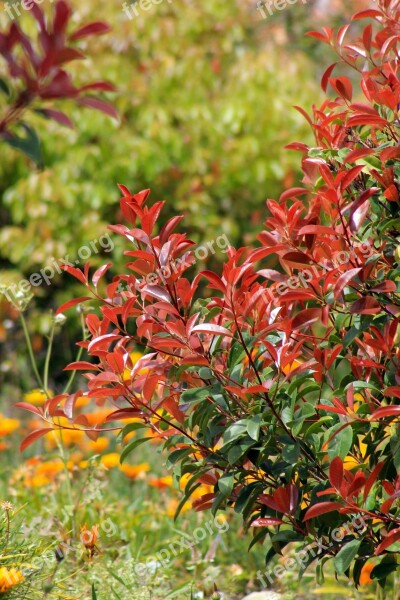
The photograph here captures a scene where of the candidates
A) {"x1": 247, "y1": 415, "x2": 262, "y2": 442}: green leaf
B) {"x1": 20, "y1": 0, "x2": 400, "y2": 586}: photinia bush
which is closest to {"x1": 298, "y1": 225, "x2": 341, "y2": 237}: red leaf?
{"x1": 20, "y1": 0, "x2": 400, "y2": 586}: photinia bush

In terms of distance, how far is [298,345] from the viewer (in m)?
1.98

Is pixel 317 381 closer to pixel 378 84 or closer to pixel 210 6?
pixel 378 84

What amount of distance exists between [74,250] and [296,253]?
4752mm


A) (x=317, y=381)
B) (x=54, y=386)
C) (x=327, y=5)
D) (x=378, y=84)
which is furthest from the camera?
(x=327, y=5)

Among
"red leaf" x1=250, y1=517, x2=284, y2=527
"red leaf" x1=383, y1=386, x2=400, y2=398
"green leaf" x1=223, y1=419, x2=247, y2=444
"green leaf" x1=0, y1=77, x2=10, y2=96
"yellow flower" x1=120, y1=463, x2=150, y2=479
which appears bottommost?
"yellow flower" x1=120, y1=463, x2=150, y2=479

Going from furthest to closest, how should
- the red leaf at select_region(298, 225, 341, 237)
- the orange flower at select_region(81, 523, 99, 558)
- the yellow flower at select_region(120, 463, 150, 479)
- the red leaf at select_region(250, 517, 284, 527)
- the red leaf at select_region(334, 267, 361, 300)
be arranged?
the yellow flower at select_region(120, 463, 150, 479)
the orange flower at select_region(81, 523, 99, 558)
the red leaf at select_region(250, 517, 284, 527)
the red leaf at select_region(298, 225, 341, 237)
the red leaf at select_region(334, 267, 361, 300)

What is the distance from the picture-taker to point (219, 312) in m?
2.20

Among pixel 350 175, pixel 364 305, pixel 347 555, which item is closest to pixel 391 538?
pixel 347 555

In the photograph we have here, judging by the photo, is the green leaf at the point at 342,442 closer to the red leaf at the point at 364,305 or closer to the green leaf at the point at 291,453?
the green leaf at the point at 291,453

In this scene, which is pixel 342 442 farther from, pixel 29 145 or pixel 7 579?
pixel 29 145

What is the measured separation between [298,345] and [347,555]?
520 mm

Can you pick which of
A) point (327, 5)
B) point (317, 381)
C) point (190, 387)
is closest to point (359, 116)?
point (317, 381)

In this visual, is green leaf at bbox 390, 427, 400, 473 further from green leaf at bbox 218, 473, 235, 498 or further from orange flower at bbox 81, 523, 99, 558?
orange flower at bbox 81, 523, 99, 558

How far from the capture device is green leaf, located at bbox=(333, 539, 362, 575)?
76.2 inches
